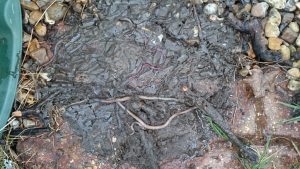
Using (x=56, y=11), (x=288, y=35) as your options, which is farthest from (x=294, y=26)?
(x=56, y=11)

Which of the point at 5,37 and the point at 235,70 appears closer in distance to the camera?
the point at 5,37

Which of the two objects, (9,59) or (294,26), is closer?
(9,59)

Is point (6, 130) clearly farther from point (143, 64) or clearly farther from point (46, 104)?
point (143, 64)

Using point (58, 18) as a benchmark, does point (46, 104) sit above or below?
below

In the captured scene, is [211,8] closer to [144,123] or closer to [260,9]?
[260,9]

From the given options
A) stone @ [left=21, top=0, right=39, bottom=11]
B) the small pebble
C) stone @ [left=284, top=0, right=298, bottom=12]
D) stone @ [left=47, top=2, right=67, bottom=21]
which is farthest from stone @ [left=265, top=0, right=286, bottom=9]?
stone @ [left=21, top=0, right=39, bottom=11]

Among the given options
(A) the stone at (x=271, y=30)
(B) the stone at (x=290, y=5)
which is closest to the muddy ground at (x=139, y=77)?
(A) the stone at (x=271, y=30)

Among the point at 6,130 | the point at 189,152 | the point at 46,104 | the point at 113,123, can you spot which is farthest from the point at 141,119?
the point at 6,130

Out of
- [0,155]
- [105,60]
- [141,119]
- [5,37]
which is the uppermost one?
[5,37]
